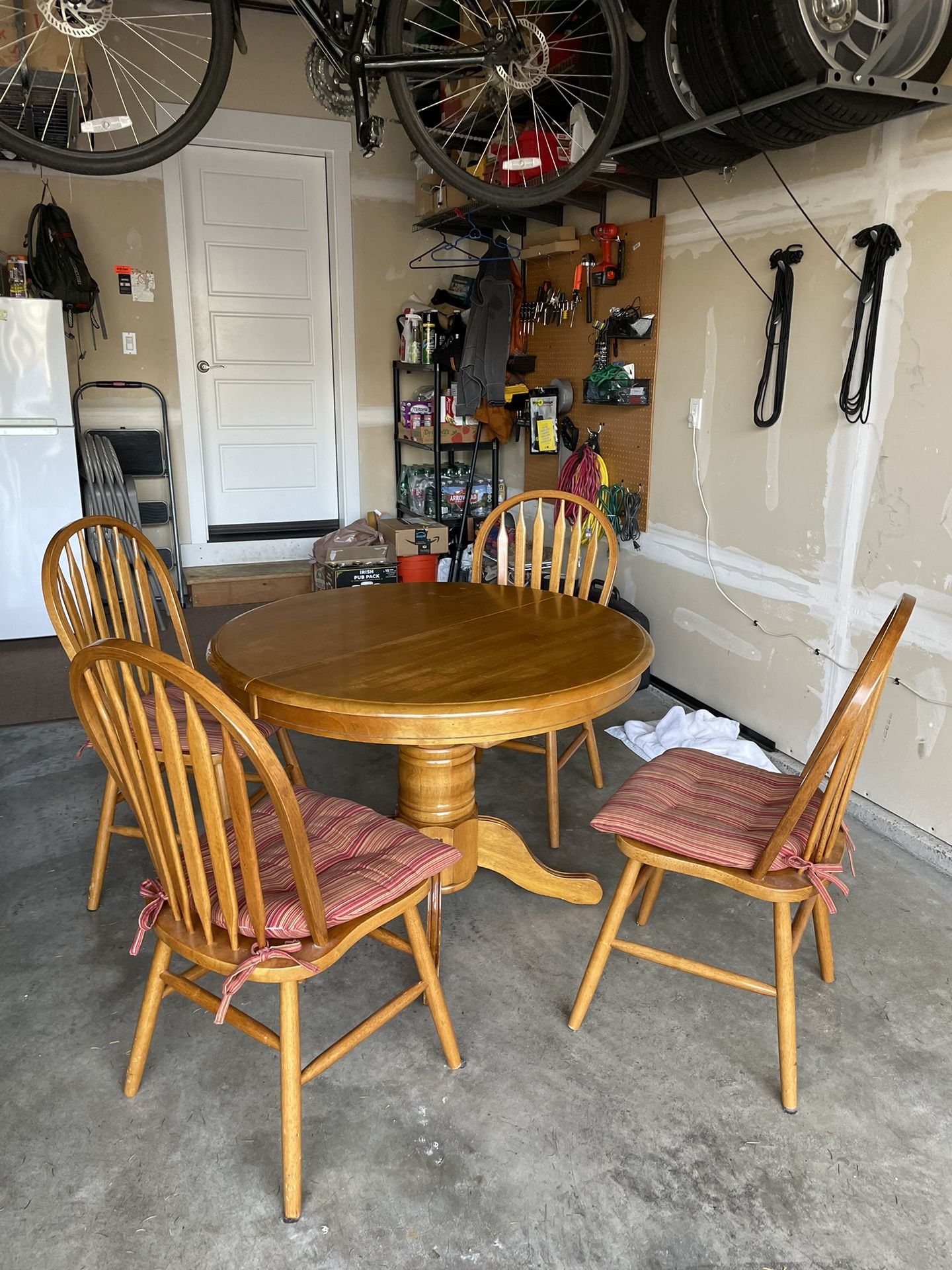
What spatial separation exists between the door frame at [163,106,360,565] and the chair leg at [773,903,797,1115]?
420cm

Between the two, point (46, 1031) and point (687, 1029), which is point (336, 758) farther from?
point (687, 1029)

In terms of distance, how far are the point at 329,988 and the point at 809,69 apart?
8.40 ft

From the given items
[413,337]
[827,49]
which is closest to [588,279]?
[413,337]

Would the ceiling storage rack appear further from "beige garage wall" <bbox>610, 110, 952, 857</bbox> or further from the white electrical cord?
the white electrical cord

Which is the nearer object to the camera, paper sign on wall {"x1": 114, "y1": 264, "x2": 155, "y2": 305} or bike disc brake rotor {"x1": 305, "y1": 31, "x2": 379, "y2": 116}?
bike disc brake rotor {"x1": 305, "y1": 31, "x2": 379, "y2": 116}

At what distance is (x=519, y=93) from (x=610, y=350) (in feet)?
3.49

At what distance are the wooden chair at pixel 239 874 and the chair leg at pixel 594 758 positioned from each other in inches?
46.6

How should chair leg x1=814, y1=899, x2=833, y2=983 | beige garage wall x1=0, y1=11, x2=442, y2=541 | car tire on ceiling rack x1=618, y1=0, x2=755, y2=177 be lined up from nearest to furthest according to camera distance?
chair leg x1=814, y1=899, x2=833, y2=983, car tire on ceiling rack x1=618, y1=0, x2=755, y2=177, beige garage wall x1=0, y1=11, x2=442, y2=541

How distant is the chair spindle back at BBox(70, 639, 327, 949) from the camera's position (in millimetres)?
1195

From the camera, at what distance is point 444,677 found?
172 centimetres

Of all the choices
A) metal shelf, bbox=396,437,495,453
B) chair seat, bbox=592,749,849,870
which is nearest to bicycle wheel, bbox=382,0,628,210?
metal shelf, bbox=396,437,495,453

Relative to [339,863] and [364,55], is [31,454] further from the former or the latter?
[339,863]

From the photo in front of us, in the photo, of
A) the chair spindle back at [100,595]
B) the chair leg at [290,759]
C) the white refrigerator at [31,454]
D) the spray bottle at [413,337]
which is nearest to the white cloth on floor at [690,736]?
the chair leg at [290,759]

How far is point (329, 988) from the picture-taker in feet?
6.40
